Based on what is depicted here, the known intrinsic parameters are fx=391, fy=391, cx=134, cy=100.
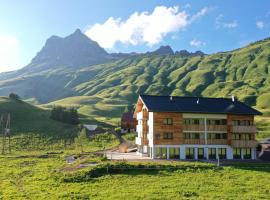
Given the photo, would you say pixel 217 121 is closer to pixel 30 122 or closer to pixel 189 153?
pixel 189 153

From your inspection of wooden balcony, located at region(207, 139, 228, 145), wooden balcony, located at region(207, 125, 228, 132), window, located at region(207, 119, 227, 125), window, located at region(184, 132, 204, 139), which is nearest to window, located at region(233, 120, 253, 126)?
window, located at region(207, 119, 227, 125)

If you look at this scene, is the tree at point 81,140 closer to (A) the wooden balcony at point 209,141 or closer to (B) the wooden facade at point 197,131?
(B) the wooden facade at point 197,131

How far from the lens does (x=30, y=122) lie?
12375 cm

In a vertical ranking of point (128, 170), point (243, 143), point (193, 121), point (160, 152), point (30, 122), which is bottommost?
point (128, 170)

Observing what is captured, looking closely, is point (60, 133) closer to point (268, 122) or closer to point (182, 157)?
point (182, 157)

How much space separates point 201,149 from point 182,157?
483 cm

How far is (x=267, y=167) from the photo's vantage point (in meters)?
65.5

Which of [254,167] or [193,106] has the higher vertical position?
[193,106]

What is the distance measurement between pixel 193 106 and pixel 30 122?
62915 mm

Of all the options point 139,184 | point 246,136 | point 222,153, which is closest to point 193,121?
point 222,153

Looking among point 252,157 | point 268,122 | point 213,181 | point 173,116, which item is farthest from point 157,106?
point 268,122

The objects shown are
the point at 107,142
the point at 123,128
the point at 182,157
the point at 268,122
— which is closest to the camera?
the point at 182,157

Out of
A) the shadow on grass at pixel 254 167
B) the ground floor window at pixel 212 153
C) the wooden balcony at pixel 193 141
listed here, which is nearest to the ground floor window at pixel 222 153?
the ground floor window at pixel 212 153

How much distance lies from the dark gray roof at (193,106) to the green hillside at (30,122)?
129ft
